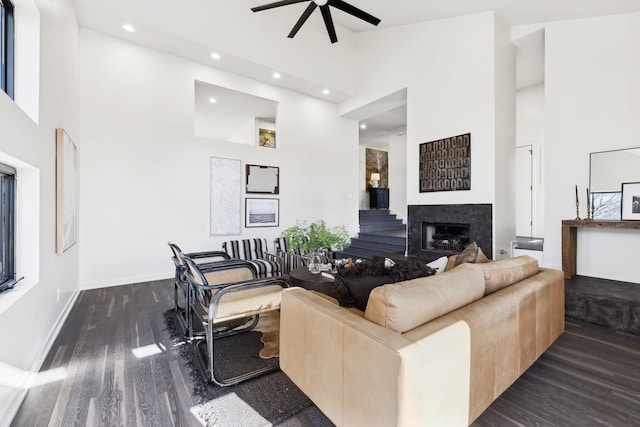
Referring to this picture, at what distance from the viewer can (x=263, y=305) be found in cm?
227

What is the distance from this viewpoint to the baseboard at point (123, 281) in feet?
13.6

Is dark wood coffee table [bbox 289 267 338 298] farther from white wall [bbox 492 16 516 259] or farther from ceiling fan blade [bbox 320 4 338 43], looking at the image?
ceiling fan blade [bbox 320 4 338 43]

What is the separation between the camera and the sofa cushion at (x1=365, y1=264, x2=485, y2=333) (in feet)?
4.19

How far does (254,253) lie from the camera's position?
16.5 feet

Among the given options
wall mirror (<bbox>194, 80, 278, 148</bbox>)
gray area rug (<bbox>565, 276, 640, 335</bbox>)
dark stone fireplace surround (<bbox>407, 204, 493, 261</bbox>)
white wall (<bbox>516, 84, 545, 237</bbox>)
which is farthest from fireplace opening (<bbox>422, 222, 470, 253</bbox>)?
wall mirror (<bbox>194, 80, 278, 148</bbox>)

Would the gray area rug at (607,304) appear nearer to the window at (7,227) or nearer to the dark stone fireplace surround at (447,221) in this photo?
the dark stone fireplace surround at (447,221)

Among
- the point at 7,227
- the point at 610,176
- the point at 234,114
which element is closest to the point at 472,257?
the point at 610,176

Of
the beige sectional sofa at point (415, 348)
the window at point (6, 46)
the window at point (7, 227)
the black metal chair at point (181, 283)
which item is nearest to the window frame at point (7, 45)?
the window at point (6, 46)

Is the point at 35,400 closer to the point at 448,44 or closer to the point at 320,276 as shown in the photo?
the point at 320,276

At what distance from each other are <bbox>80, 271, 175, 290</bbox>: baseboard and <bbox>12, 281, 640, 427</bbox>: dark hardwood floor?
58.9 inches

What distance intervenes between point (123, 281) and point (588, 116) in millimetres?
7282

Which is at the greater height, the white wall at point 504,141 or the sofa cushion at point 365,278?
the white wall at point 504,141

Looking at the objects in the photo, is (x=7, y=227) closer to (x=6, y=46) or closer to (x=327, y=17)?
(x=6, y=46)

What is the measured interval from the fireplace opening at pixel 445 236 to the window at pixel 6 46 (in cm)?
544
